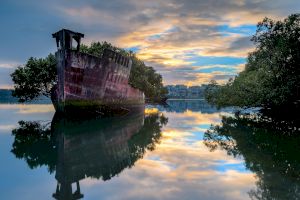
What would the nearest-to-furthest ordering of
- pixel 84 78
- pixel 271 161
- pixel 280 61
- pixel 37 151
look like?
1. pixel 271 161
2. pixel 37 151
3. pixel 280 61
4. pixel 84 78

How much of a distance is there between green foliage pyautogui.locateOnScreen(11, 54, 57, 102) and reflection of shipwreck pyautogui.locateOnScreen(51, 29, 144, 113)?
16389 mm

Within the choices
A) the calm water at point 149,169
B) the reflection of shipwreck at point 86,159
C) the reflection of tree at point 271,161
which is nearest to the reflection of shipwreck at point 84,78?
the reflection of shipwreck at point 86,159

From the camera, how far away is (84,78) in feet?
122

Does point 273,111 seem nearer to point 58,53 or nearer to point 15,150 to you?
point 58,53

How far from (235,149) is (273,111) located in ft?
91.0

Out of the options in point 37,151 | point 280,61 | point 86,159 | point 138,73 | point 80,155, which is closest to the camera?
point 86,159

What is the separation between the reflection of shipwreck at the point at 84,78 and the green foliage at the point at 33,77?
16.4 metres

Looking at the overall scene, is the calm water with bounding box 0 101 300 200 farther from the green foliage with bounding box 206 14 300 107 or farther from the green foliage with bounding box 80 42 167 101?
the green foliage with bounding box 80 42 167 101

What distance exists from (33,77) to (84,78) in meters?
21.8

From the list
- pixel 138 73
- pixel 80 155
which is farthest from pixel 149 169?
pixel 138 73

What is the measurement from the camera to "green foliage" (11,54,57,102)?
55219 millimetres

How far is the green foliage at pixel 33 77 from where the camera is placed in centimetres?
5522

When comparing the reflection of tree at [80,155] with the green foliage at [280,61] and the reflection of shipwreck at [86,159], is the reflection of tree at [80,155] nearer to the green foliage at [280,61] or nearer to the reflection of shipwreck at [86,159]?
the reflection of shipwreck at [86,159]

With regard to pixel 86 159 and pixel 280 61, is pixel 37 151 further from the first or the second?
pixel 280 61
